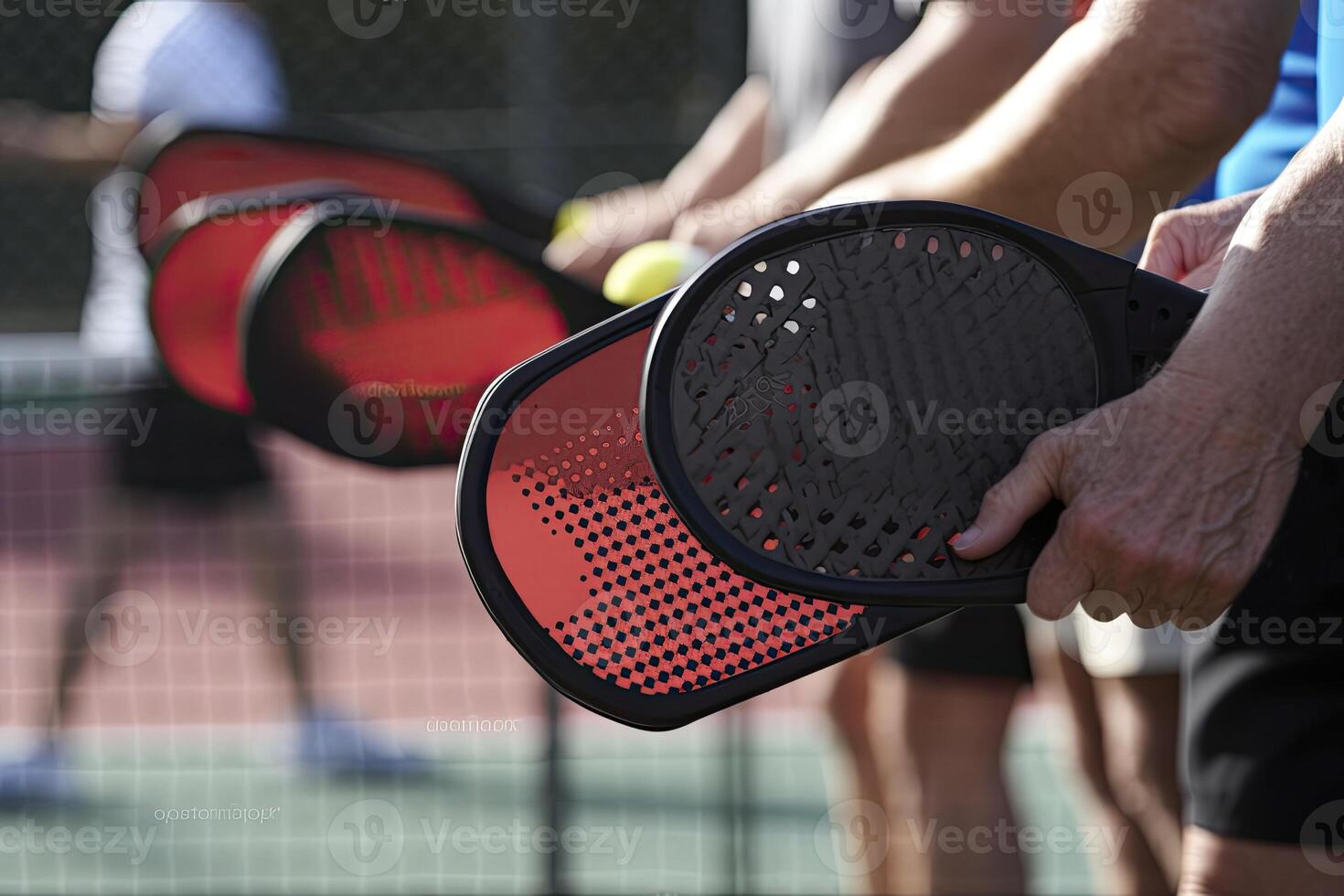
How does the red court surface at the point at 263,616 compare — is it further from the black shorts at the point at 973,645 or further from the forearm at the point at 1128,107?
the forearm at the point at 1128,107

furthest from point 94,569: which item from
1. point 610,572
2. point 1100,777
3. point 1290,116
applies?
point 1290,116

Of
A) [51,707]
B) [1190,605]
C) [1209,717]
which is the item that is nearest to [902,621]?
[1190,605]

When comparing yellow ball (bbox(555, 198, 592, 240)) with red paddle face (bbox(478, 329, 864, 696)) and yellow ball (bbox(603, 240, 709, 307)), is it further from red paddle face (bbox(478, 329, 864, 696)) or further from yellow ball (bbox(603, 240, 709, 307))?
red paddle face (bbox(478, 329, 864, 696))

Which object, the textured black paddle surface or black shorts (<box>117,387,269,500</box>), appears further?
black shorts (<box>117,387,269,500</box>)

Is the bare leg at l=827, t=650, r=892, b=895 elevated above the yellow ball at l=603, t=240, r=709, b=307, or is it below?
below

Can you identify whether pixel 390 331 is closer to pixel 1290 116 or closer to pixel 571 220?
pixel 571 220

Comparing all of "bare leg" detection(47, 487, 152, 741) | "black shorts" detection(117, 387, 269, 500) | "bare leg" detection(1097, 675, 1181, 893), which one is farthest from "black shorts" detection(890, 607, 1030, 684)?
"bare leg" detection(47, 487, 152, 741)

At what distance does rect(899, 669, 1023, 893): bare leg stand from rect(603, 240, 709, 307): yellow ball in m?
0.82

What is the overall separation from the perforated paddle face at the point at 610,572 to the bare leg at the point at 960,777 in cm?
121

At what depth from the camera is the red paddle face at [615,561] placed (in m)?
1.01

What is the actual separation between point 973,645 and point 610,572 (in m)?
1.26

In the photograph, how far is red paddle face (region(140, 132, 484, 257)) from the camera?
1.97 m

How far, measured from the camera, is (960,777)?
2.12m

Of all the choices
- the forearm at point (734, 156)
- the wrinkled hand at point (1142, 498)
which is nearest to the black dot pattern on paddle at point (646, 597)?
the wrinkled hand at point (1142, 498)
